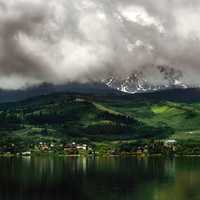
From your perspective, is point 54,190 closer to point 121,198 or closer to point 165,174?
point 121,198

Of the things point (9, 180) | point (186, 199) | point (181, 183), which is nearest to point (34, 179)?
point (9, 180)

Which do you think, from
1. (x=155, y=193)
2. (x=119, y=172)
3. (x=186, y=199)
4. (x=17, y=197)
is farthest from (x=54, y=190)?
(x=119, y=172)

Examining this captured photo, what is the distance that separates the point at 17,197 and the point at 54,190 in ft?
47.0

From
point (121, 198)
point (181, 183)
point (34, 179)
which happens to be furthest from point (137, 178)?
point (121, 198)

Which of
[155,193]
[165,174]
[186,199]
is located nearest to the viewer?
[186,199]

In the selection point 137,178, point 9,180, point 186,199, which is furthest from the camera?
point 137,178

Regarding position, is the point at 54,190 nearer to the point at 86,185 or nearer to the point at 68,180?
the point at 86,185

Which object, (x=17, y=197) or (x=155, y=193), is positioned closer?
(x=17, y=197)

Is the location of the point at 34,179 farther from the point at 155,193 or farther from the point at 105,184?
the point at 155,193

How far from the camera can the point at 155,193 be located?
127 metres

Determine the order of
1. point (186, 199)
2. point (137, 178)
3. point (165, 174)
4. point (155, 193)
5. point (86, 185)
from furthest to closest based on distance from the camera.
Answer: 1. point (165, 174)
2. point (137, 178)
3. point (86, 185)
4. point (155, 193)
5. point (186, 199)

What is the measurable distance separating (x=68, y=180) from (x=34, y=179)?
10.6 m

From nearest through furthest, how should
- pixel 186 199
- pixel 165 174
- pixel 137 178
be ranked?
A: pixel 186 199 → pixel 137 178 → pixel 165 174

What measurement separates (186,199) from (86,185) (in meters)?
35.3
